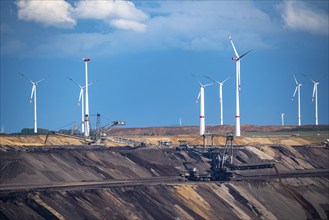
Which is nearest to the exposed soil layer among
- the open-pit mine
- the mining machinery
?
the open-pit mine

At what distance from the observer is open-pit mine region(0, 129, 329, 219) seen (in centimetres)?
10450

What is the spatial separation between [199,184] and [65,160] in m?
31.8

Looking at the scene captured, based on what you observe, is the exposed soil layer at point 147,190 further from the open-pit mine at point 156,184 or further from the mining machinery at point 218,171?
the mining machinery at point 218,171

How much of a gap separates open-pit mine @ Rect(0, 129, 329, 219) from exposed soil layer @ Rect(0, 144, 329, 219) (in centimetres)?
15

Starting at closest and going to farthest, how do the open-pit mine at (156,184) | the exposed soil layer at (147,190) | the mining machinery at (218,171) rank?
the exposed soil layer at (147,190) → the open-pit mine at (156,184) → the mining machinery at (218,171)

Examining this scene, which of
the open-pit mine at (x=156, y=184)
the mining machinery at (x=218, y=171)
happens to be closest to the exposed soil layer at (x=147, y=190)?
the open-pit mine at (x=156, y=184)

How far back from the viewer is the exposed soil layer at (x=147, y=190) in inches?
4045

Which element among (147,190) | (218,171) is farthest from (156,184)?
(218,171)

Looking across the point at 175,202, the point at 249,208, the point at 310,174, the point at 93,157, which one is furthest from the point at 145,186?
the point at 310,174

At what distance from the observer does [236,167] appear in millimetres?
147750

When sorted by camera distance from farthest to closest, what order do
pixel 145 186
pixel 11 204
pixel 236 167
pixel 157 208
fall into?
pixel 236 167 < pixel 145 186 < pixel 157 208 < pixel 11 204

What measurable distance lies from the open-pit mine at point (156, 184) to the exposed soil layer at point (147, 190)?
6.0 inches

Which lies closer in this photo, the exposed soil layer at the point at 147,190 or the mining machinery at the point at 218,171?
the exposed soil layer at the point at 147,190

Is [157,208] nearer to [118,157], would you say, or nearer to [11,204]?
[11,204]
